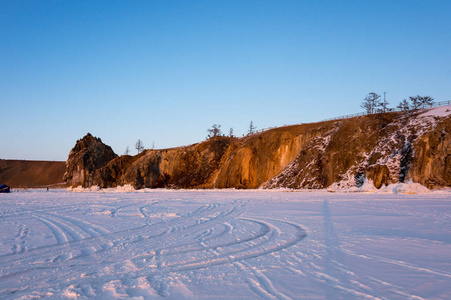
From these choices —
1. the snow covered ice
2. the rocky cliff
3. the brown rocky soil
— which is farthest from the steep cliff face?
the brown rocky soil

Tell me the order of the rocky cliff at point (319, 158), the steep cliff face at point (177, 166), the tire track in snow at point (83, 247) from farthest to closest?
the steep cliff face at point (177, 166), the rocky cliff at point (319, 158), the tire track in snow at point (83, 247)

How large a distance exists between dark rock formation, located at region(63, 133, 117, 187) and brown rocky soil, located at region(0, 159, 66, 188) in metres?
55.7

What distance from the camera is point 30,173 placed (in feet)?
506

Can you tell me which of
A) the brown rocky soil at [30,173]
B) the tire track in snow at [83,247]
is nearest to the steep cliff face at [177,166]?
the tire track in snow at [83,247]

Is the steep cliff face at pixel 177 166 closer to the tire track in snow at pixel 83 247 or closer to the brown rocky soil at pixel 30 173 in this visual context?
the tire track in snow at pixel 83 247

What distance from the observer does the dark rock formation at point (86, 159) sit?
91125mm

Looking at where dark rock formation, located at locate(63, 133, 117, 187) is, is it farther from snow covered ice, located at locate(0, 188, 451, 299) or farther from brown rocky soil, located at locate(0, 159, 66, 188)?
snow covered ice, located at locate(0, 188, 451, 299)

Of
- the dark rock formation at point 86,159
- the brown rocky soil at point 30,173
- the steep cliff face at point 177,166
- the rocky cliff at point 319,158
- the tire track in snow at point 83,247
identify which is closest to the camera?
the tire track in snow at point 83,247

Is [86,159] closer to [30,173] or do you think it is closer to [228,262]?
[30,173]


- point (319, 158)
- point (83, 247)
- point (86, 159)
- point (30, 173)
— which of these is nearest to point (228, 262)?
point (83, 247)

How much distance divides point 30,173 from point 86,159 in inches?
3276

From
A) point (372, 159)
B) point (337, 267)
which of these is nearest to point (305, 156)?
point (372, 159)

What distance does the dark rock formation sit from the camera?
299 ft

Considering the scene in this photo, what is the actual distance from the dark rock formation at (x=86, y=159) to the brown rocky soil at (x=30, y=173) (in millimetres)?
55680
